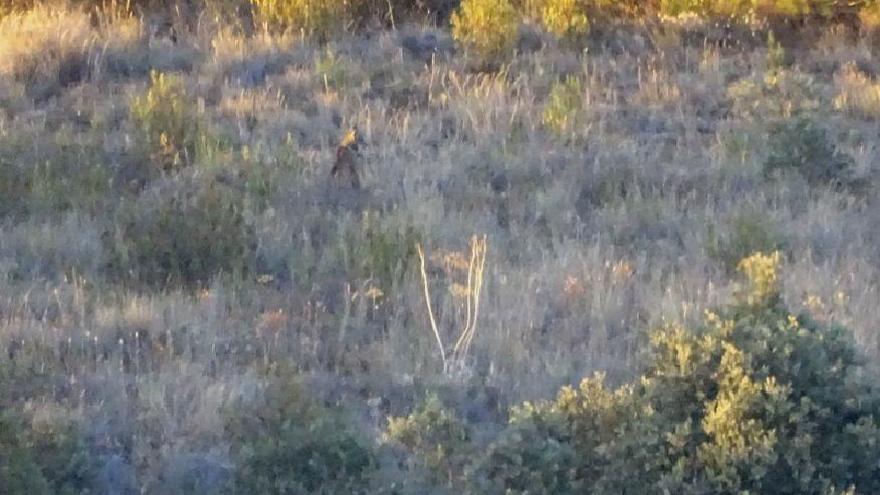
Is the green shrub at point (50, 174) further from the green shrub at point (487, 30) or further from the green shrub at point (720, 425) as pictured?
the green shrub at point (720, 425)

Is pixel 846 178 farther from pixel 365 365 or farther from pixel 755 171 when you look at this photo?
pixel 365 365

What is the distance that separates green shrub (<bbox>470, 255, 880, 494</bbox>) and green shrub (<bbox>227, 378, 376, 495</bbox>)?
0.44 metres

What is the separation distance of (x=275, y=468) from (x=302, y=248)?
2894 mm

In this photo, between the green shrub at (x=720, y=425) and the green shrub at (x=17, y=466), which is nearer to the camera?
the green shrub at (x=720, y=425)

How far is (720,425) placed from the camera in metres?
4.11

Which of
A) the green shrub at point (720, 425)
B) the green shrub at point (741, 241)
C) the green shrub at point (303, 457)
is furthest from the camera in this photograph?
the green shrub at point (741, 241)

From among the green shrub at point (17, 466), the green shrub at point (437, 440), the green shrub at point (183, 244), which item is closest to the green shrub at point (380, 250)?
the green shrub at point (183, 244)

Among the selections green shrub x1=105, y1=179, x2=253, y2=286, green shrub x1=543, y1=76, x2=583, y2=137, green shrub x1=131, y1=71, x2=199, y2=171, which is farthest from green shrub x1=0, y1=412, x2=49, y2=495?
green shrub x1=543, y1=76, x2=583, y2=137

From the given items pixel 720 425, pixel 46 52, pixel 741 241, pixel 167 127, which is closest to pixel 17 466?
pixel 720 425

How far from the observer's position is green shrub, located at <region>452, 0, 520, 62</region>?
11.4 metres

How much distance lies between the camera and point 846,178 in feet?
28.3

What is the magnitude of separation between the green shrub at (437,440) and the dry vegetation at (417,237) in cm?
1

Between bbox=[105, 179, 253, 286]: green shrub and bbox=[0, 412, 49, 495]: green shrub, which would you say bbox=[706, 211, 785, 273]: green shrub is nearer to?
bbox=[105, 179, 253, 286]: green shrub

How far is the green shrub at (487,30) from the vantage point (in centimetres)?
1140
